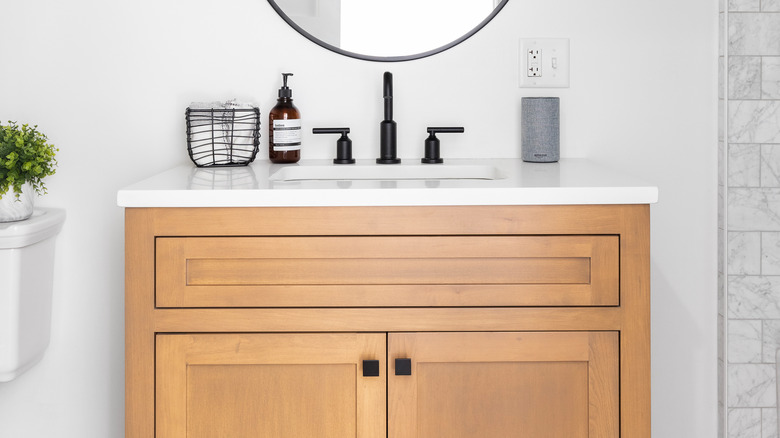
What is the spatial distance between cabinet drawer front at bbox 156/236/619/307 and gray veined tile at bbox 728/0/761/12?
2.60ft

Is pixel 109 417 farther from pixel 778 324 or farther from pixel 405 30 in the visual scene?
pixel 778 324

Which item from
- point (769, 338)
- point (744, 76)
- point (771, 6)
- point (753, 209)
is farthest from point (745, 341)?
point (771, 6)

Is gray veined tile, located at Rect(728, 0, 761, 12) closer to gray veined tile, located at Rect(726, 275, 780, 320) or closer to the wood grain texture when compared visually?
gray veined tile, located at Rect(726, 275, 780, 320)

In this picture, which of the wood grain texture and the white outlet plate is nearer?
the wood grain texture

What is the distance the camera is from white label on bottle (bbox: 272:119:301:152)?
1649 millimetres

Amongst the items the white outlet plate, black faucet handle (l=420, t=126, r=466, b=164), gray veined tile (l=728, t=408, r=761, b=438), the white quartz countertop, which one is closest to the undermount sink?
black faucet handle (l=420, t=126, r=466, b=164)

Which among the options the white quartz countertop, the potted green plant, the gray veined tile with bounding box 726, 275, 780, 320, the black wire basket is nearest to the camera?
the white quartz countertop

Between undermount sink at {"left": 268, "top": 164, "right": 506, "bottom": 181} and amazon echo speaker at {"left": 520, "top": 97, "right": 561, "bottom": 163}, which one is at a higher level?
amazon echo speaker at {"left": 520, "top": 97, "right": 561, "bottom": 163}

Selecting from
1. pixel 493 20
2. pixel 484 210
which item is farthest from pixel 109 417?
pixel 493 20

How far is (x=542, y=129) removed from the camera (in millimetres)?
1674

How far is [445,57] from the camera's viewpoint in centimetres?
175

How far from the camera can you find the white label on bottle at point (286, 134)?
165cm

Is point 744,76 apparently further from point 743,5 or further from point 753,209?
point 753,209

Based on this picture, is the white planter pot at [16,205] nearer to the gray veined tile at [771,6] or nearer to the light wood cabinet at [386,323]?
the light wood cabinet at [386,323]
